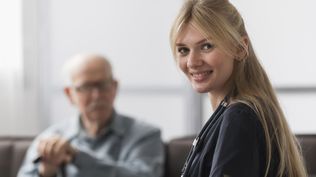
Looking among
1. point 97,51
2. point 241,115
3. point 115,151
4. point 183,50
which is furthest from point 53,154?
point 97,51

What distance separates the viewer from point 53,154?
7.61 ft

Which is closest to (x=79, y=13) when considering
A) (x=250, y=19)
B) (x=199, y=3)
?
(x=250, y=19)

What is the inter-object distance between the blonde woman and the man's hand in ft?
3.55

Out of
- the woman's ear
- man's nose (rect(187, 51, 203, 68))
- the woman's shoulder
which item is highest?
the woman's ear

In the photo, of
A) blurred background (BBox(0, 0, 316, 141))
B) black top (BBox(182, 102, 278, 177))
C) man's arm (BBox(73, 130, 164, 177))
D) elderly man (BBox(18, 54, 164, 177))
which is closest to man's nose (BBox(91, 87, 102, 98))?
elderly man (BBox(18, 54, 164, 177))

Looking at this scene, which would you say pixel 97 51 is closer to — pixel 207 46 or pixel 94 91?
pixel 94 91

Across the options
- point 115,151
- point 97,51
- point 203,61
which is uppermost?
point 203,61

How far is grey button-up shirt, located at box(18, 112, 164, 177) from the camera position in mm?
2471

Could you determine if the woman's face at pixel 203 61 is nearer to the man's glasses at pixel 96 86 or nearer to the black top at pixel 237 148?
the black top at pixel 237 148

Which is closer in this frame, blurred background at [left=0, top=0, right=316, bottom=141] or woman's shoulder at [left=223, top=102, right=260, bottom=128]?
woman's shoulder at [left=223, top=102, right=260, bottom=128]

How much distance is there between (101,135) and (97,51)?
129 centimetres

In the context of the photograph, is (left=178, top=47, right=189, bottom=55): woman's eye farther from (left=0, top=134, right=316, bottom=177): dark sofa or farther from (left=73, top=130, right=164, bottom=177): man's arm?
(left=73, top=130, right=164, bottom=177): man's arm

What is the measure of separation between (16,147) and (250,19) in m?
1.31

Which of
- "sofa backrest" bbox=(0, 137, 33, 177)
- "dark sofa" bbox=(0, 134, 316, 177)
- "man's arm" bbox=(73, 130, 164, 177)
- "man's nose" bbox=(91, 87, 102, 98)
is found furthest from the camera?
"sofa backrest" bbox=(0, 137, 33, 177)
